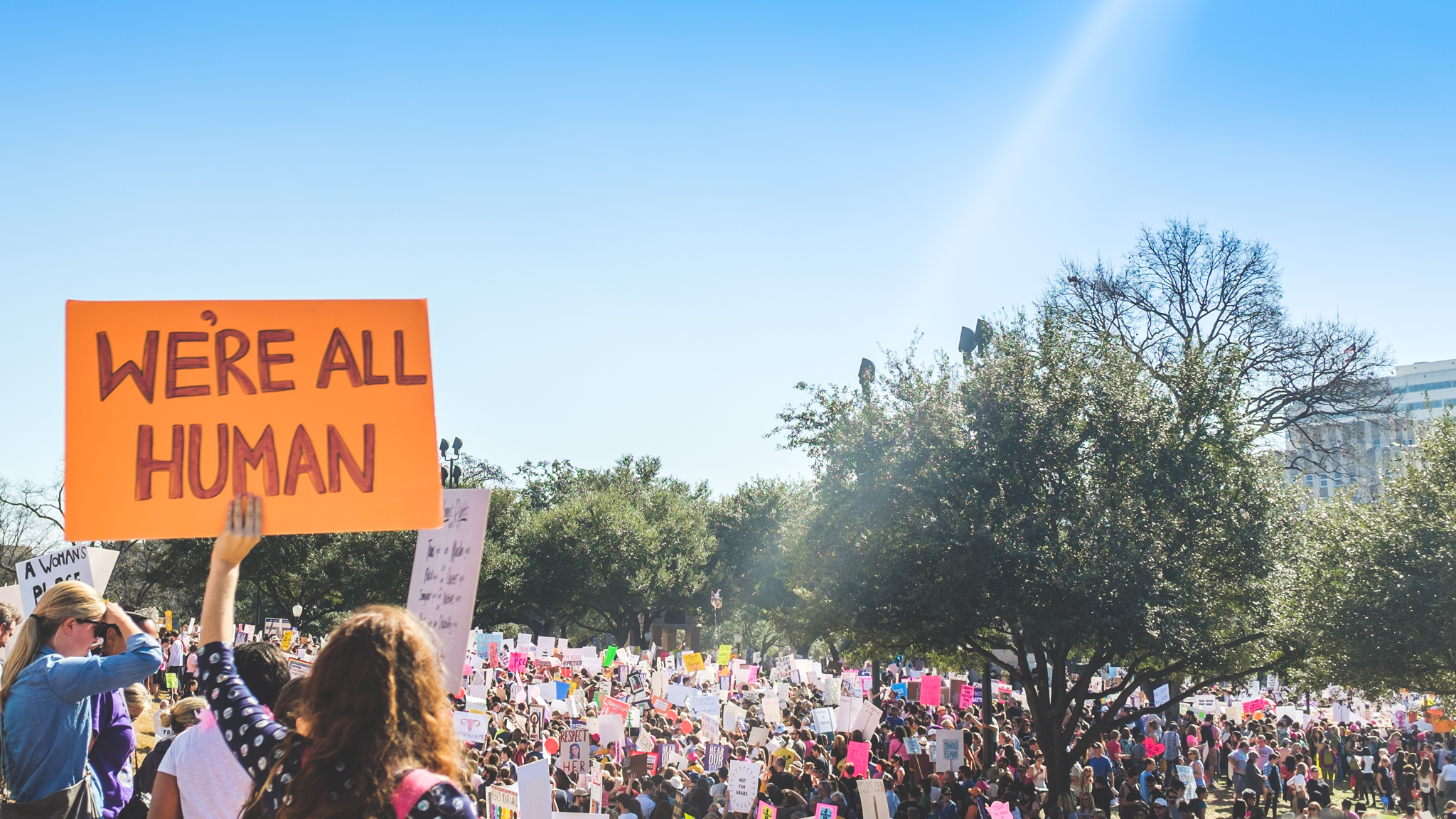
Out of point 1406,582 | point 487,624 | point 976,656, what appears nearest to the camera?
point 1406,582

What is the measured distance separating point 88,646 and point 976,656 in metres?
17.0

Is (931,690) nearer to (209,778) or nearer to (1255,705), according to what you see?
(1255,705)

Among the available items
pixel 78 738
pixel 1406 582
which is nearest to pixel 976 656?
pixel 1406 582

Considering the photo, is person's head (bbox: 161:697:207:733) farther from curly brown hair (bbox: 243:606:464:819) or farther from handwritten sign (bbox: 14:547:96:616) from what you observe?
handwritten sign (bbox: 14:547:96:616)

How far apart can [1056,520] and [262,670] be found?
551 inches

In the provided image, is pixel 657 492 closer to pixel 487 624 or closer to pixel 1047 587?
pixel 487 624

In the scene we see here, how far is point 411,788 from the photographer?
6.99ft

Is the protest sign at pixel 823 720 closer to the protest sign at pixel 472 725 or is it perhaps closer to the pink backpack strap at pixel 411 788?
the protest sign at pixel 472 725

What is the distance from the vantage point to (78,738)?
4.06 metres

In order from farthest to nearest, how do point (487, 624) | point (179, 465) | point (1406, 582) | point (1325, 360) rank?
point (487, 624), point (1325, 360), point (1406, 582), point (179, 465)

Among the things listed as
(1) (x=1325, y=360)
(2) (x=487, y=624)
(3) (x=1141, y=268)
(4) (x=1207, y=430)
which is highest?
(3) (x=1141, y=268)

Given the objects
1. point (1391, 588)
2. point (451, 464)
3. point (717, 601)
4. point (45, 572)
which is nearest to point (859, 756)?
point (1391, 588)

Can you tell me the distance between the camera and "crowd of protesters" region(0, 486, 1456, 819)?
2229 millimetres

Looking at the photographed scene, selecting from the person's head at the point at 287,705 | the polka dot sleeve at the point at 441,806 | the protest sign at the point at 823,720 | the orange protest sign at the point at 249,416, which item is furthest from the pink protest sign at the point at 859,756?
the polka dot sleeve at the point at 441,806
